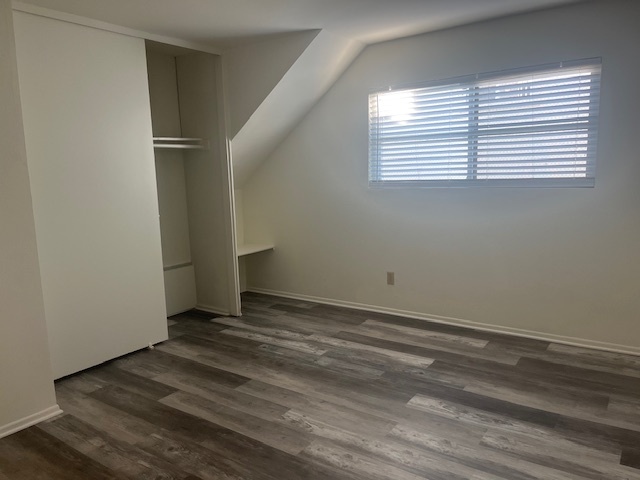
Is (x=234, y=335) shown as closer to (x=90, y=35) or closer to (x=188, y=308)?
(x=188, y=308)

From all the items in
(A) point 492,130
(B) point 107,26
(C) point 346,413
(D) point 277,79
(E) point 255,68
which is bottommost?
(C) point 346,413

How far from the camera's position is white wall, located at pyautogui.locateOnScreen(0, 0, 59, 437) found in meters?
2.36

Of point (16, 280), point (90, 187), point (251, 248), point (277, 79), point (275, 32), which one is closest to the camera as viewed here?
point (16, 280)

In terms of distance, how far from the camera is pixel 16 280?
244 centimetres

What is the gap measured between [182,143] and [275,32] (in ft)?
4.10

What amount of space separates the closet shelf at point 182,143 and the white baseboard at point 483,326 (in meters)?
1.68

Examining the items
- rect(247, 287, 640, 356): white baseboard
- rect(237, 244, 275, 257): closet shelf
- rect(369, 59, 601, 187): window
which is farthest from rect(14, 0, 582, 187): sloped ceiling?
rect(247, 287, 640, 356): white baseboard

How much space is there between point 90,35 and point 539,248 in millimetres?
3359

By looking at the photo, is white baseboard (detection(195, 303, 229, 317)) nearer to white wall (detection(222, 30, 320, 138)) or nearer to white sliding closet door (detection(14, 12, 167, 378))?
white sliding closet door (detection(14, 12, 167, 378))

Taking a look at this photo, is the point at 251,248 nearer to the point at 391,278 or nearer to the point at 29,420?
the point at 391,278

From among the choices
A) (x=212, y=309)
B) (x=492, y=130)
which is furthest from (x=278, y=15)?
(x=212, y=309)

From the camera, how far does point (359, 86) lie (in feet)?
13.3

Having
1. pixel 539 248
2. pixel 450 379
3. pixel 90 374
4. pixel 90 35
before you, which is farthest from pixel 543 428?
pixel 90 35

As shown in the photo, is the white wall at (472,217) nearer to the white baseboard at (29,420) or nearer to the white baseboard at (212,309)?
the white baseboard at (212,309)
